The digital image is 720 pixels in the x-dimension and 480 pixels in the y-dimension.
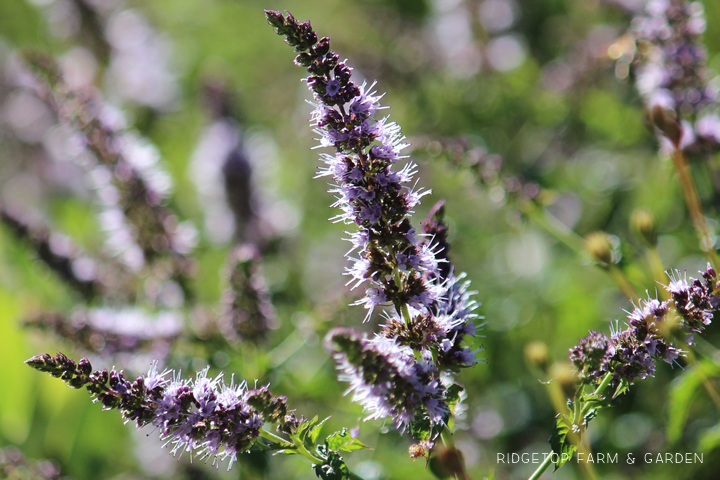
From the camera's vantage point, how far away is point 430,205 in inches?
122

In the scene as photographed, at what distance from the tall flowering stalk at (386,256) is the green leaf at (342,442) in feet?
0.21

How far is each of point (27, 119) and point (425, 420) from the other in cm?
506

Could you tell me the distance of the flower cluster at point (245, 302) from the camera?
67.7 inches

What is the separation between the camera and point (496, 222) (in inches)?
118

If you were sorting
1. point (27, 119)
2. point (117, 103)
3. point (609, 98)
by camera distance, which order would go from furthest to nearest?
point (27, 119) → point (117, 103) → point (609, 98)

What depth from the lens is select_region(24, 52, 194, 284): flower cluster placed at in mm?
2117

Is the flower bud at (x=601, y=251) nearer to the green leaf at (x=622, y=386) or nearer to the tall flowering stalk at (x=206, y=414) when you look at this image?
the green leaf at (x=622, y=386)

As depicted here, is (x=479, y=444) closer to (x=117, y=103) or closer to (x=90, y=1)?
(x=117, y=103)

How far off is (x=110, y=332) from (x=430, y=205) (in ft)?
5.50

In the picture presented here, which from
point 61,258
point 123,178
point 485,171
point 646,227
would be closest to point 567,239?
point 485,171

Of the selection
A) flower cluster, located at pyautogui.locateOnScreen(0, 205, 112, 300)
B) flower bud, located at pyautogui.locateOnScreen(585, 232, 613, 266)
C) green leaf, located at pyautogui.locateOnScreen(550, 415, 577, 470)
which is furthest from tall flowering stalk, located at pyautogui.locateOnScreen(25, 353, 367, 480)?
flower cluster, located at pyautogui.locateOnScreen(0, 205, 112, 300)

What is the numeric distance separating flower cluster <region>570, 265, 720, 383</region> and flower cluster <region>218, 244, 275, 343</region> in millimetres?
949

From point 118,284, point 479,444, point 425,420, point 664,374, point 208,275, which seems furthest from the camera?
point 208,275

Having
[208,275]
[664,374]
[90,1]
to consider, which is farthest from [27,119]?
[664,374]
